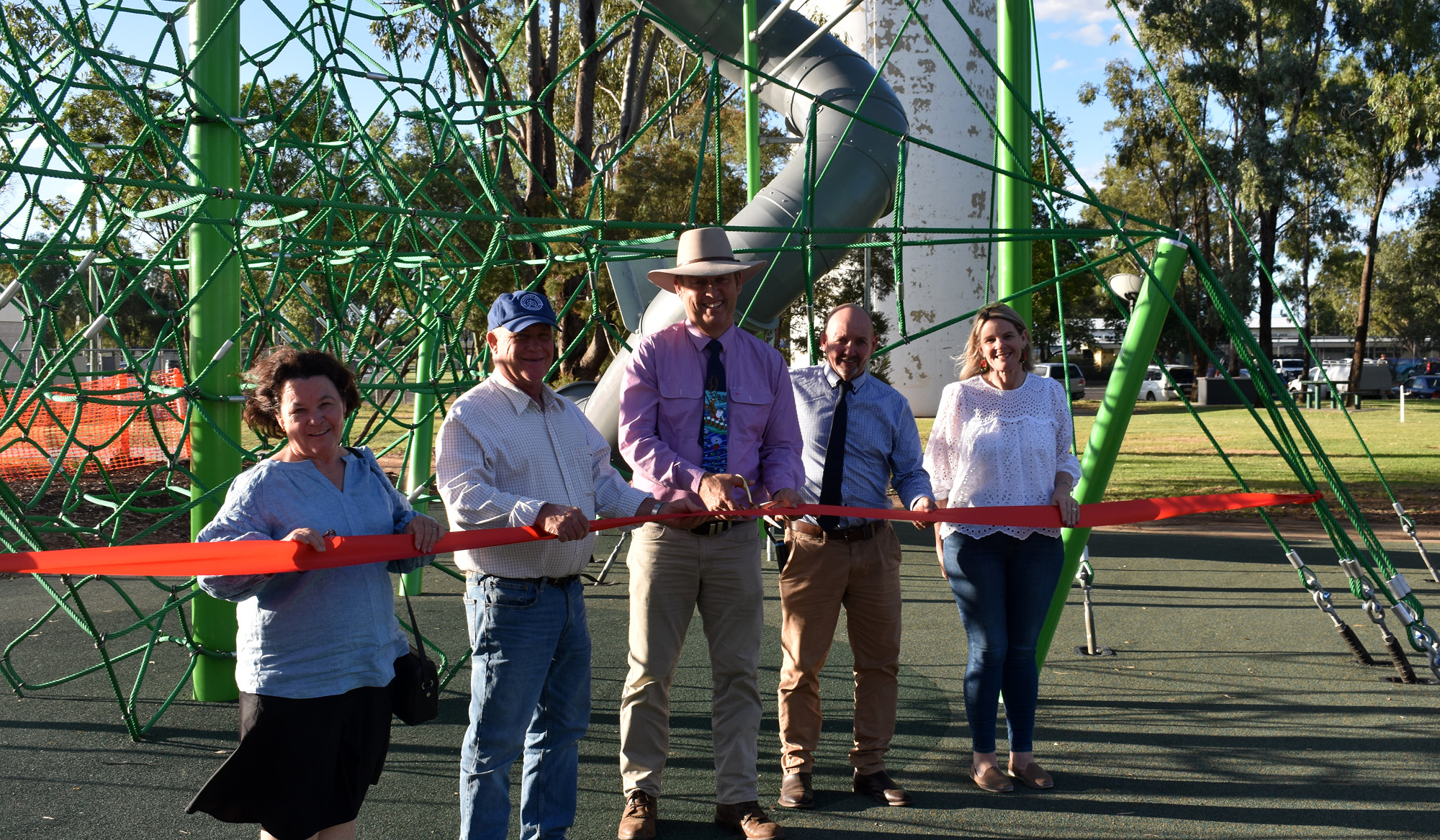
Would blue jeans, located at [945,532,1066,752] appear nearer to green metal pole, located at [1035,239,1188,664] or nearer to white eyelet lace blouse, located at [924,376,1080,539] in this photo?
white eyelet lace blouse, located at [924,376,1080,539]

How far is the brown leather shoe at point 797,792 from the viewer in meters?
3.61

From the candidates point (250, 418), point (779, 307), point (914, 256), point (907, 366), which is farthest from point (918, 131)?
point (250, 418)

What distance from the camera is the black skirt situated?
2393mm

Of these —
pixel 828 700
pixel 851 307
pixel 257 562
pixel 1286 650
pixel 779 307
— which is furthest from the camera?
pixel 779 307

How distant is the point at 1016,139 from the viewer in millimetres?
4828

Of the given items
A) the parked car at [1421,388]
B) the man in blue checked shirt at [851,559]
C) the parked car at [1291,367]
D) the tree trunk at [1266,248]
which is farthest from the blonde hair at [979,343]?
the parked car at [1291,367]

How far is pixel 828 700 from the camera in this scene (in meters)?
4.80

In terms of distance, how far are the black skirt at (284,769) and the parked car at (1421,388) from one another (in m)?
45.0

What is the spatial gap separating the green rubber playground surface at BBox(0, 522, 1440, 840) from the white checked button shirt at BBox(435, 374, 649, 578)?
1082 mm

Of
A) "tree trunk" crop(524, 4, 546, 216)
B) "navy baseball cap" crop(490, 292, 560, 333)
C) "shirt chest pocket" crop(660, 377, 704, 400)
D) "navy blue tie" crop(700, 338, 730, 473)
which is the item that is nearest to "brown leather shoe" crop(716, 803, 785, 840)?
"navy blue tie" crop(700, 338, 730, 473)

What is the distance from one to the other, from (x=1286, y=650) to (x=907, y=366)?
20.8 meters

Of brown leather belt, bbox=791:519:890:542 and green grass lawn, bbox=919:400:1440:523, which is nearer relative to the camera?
brown leather belt, bbox=791:519:890:542

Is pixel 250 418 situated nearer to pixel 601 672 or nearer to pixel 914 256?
pixel 601 672

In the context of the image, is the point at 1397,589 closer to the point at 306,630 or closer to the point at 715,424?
the point at 715,424
